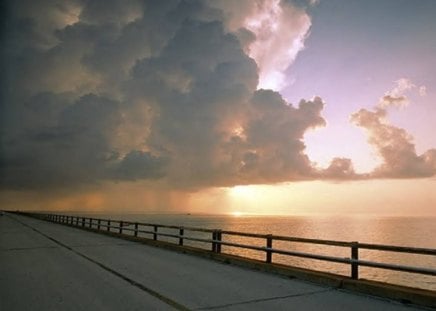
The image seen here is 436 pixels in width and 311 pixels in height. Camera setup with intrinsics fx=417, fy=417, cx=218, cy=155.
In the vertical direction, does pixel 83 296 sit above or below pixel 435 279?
above

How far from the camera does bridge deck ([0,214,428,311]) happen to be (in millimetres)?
8406

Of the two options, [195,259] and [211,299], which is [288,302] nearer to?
[211,299]

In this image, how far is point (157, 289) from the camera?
387 inches

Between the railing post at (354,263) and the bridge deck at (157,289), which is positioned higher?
the railing post at (354,263)

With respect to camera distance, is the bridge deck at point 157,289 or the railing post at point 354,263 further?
the railing post at point 354,263

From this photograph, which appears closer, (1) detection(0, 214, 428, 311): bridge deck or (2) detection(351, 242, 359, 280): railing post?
(1) detection(0, 214, 428, 311): bridge deck

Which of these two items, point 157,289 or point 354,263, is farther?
point 354,263

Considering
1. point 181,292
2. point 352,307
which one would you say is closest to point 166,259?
point 181,292

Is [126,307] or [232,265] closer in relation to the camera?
[126,307]

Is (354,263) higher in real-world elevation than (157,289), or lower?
higher

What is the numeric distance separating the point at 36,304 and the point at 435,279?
43894 millimetres

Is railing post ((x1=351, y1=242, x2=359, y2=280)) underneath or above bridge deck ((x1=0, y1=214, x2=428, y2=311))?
above

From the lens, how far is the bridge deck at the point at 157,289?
8.41 metres

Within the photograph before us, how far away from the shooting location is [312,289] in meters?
10.4
